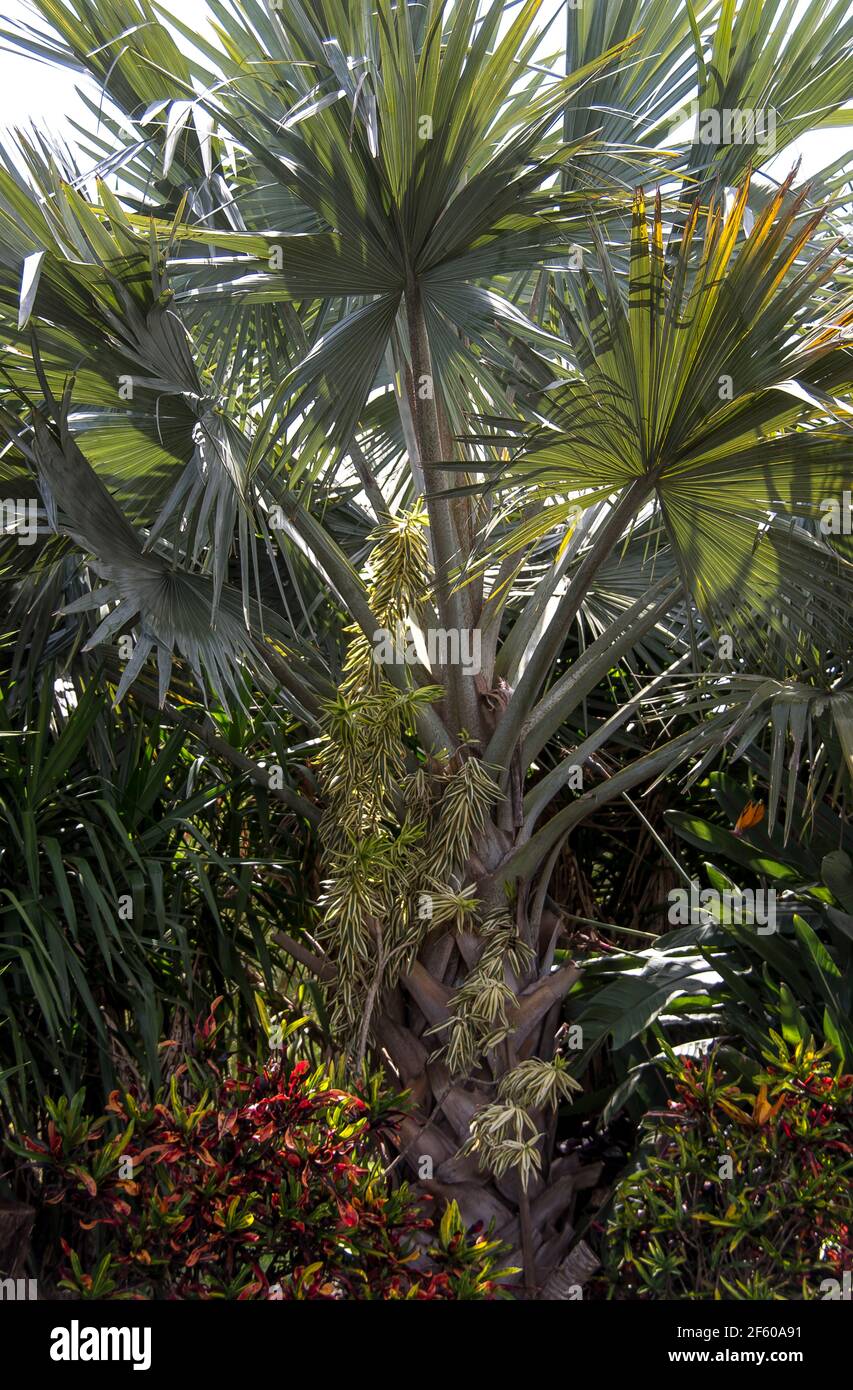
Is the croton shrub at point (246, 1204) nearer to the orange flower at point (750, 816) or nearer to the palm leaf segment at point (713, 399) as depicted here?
the palm leaf segment at point (713, 399)

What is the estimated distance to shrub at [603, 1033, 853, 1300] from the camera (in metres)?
3.03

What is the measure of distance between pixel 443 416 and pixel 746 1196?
268 centimetres

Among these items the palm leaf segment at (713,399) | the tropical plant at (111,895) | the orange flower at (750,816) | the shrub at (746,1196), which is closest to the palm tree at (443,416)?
the palm leaf segment at (713,399)

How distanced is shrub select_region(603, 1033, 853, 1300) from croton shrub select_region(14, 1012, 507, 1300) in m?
0.51

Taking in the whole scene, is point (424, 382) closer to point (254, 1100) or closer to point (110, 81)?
point (110, 81)

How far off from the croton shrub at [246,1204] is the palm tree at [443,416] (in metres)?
0.75

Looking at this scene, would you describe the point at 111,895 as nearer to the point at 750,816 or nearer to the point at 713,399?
the point at 750,816

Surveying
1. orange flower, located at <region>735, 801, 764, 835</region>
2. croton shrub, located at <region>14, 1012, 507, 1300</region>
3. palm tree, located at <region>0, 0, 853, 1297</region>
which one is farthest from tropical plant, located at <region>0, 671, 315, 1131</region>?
orange flower, located at <region>735, 801, 764, 835</region>

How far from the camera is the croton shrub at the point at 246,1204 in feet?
9.03

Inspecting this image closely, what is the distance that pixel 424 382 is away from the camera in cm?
367

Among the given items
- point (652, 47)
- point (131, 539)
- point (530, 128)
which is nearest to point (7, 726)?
point (131, 539)

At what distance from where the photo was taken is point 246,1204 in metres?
2.83
